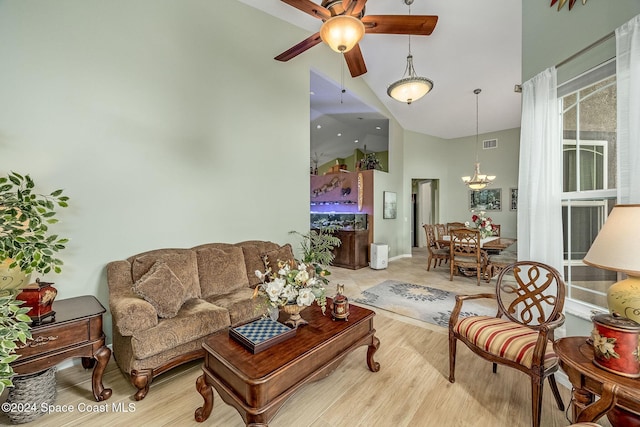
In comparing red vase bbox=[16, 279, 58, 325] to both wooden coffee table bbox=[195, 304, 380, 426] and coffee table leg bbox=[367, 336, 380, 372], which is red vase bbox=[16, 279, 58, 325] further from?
coffee table leg bbox=[367, 336, 380, 372]

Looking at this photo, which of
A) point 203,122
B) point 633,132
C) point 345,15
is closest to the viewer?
point 633,132

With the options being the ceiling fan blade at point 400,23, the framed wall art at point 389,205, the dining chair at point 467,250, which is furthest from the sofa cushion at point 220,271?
the framed wall art at point 389,205

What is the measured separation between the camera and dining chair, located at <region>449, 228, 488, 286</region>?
4.72 metres

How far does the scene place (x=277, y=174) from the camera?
159 inches

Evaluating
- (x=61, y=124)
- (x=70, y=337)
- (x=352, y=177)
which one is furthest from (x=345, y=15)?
(x=352, y=177)

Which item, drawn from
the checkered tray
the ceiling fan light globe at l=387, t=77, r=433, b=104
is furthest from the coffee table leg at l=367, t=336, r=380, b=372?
the ceiling fan light globe at l=387, t=77, r=433, b=104

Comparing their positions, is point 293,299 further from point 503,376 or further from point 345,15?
point 345,15

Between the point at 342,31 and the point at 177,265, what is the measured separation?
2.69 meters

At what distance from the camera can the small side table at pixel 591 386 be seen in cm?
107

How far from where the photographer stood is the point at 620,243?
4.14 feet

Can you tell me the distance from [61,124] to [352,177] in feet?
18.5

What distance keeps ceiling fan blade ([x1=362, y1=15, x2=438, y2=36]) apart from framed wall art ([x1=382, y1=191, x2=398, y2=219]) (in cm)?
472

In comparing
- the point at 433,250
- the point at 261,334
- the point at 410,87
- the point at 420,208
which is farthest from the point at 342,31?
the point at 420,208

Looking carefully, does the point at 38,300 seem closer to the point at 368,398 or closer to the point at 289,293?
the point at 289,293
